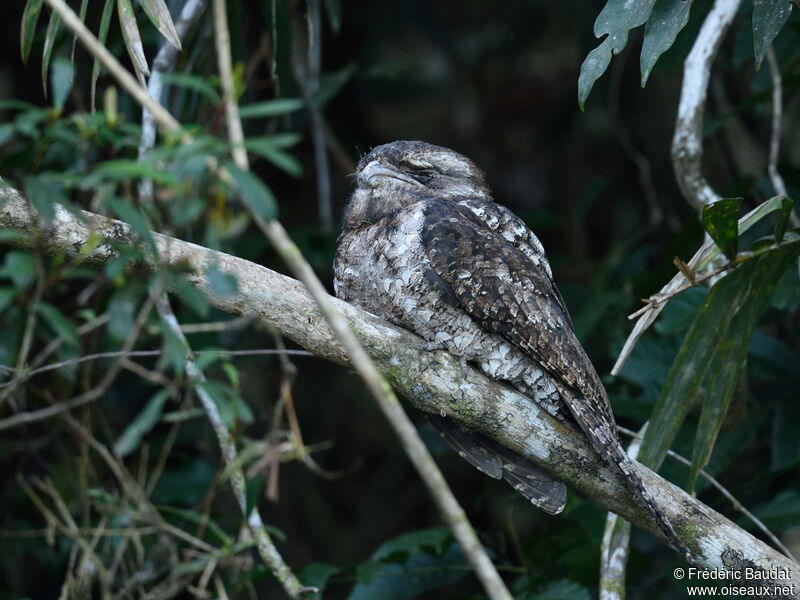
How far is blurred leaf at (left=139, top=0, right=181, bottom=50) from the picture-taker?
2.55 m

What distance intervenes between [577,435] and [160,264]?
1.45m

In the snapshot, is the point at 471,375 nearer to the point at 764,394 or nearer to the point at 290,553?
the point at 764,394

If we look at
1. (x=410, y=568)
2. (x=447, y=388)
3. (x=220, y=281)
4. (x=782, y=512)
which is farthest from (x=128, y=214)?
(x=782, y=512)

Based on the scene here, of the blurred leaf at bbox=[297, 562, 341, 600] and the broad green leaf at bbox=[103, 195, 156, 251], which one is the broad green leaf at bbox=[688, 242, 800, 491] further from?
the broad green leaf at bbox=[103, 195, 156, 251]

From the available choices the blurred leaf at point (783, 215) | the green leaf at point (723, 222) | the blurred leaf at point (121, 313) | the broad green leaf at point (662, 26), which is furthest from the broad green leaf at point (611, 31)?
the blurred leaf at point (121, 313)

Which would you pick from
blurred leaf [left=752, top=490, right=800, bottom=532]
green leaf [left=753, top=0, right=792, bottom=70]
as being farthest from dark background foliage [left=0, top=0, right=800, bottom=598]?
green leaf [left=753, top=0, right=792, bottom=70]

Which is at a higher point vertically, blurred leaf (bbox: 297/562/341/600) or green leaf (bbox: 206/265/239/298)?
green leaf (bbox: 206/265/239/298)

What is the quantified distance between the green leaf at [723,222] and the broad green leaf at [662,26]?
43 centimetres

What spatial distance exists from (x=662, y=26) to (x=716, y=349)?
96 cm

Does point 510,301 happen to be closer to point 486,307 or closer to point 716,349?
point 486,307

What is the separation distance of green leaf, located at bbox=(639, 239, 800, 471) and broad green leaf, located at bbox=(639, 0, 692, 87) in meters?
0.65

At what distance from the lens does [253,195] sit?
135 cm

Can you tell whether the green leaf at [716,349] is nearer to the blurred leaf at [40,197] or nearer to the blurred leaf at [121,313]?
the blurred leaf at [121,313]

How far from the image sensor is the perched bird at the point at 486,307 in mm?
2588
